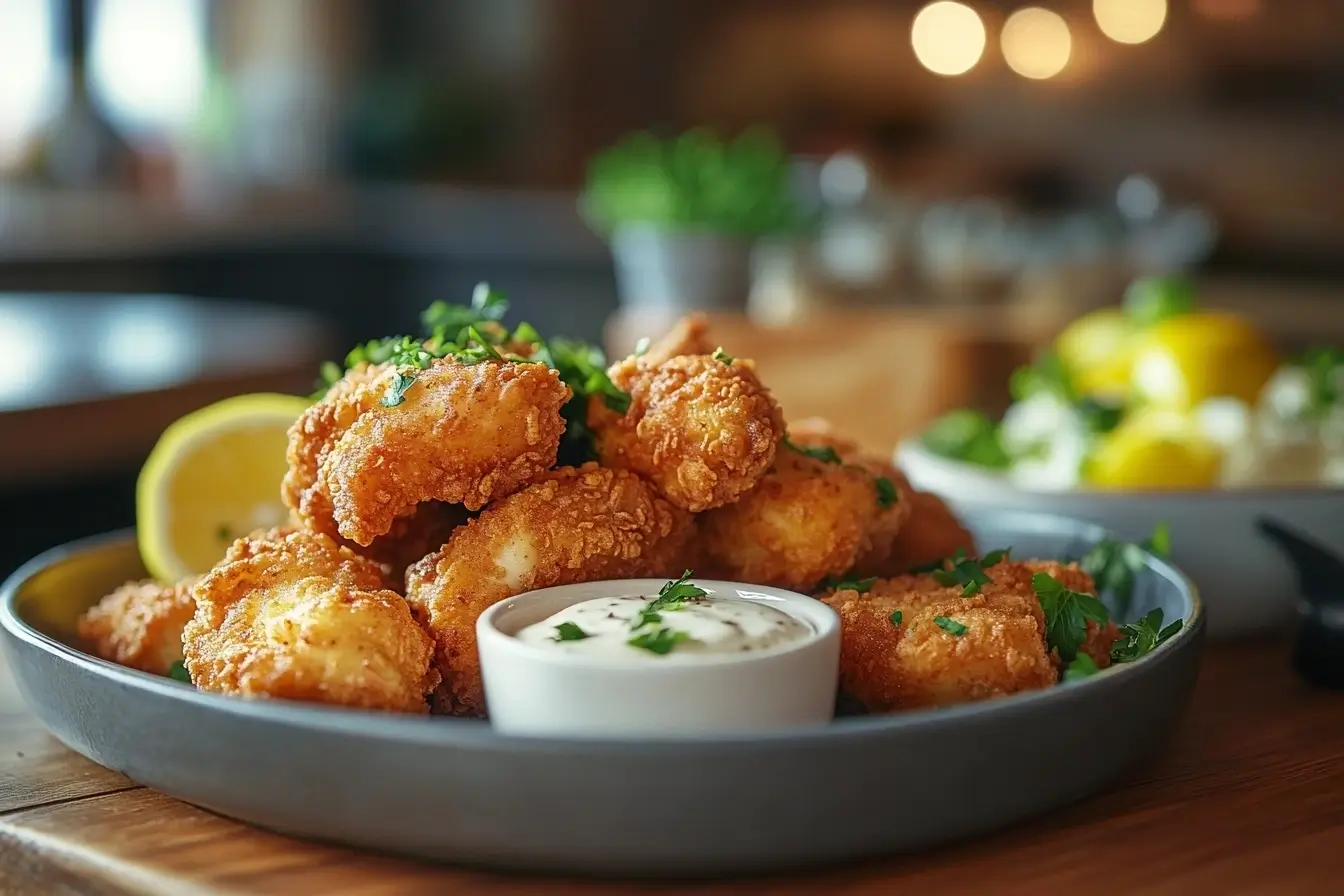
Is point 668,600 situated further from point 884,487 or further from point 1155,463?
point 1155,463

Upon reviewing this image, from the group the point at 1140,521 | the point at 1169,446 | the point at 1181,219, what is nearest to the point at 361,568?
the point at 1140,521

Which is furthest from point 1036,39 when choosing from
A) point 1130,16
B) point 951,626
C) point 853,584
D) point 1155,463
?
point 951,626

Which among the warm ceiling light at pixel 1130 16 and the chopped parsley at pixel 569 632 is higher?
the warm ceiling light at pixel 1130 16

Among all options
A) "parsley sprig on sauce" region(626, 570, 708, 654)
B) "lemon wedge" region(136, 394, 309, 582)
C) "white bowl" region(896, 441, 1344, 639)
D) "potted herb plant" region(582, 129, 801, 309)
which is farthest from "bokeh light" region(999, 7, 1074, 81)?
"parsley sprig on sauce" region(626, 570, 708, 654)

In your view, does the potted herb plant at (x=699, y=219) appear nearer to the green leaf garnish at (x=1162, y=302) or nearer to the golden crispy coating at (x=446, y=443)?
the green leaf garnish at (x=1162, y=302)

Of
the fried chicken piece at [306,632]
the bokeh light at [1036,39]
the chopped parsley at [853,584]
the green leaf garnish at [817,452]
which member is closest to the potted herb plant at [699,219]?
the green leaf garnish at [817,452]

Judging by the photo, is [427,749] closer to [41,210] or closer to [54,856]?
[54,856]

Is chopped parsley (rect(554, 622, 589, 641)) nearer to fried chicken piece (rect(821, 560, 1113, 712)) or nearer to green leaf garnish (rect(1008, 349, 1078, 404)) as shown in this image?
fried chicken piece (rect(821, 560, 1113, 712))

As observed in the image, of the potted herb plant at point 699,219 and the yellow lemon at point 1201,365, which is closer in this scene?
the yellow lemon at point 1201,365
